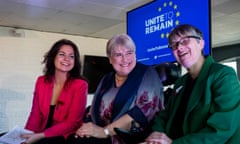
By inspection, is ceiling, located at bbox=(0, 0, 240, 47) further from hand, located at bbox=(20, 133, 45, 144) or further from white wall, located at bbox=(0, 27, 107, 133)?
hand, located at bbox=(20, 133, 45, 144)

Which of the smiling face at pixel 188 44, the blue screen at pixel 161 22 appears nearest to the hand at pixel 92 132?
the smiling face at pixel 188 44

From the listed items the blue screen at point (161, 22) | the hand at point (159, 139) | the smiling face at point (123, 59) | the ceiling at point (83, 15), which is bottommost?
the hand at point (159, 139)

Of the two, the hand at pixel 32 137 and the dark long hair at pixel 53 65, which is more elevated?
the dark long hair at pixel 53 65

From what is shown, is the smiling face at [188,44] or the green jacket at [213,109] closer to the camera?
the green jacket at [213,109]

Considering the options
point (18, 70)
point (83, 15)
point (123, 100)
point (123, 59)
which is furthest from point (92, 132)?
point (18, 70)

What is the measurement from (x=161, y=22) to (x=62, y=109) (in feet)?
4.36

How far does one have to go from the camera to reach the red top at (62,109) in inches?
82.8

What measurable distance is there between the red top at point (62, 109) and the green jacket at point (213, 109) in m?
0.97

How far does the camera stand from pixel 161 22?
294cm

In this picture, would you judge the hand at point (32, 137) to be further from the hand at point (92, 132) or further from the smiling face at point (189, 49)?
the smiling face at point (189, 49)

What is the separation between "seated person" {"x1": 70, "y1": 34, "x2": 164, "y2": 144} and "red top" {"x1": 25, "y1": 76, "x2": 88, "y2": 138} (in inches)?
11.3

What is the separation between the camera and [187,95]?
1.55 meters

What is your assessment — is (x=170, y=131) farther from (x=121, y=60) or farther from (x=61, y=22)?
(x=61, y=22)

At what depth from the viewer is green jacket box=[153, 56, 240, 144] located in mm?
1226
